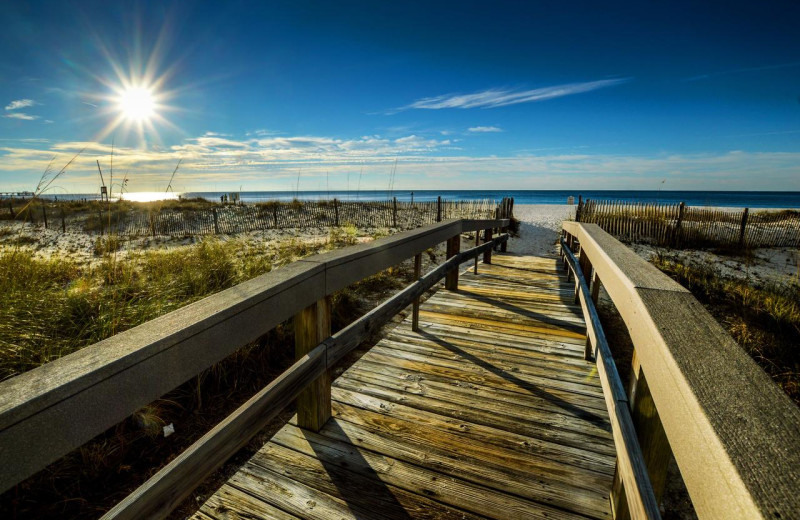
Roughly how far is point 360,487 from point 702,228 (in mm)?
17391

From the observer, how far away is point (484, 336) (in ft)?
12.0

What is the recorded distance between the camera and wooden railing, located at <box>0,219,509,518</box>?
2.46ft

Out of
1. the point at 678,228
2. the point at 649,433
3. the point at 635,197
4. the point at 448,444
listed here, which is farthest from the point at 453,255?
the point at 635,197

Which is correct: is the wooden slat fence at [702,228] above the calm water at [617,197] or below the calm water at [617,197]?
below

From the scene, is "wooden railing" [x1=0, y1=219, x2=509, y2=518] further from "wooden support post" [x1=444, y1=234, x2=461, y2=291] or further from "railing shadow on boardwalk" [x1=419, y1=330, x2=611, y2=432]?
"wooden support post" [x1=444, y1=234, x2=461, y2=291]

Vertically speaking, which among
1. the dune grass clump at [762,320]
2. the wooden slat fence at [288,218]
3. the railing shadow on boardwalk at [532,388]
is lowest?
the dune grass clump at [762,320]

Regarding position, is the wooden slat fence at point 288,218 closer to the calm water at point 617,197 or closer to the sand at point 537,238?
the sand at point 537,238

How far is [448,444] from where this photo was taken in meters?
2.10

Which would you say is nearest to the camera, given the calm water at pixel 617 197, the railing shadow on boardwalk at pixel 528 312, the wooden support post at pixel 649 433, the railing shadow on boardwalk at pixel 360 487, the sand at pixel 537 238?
the wooden support post at pixel 649 433

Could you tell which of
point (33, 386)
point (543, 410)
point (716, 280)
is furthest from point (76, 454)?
point (716, 280)

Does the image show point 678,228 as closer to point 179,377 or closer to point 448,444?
point 448,444

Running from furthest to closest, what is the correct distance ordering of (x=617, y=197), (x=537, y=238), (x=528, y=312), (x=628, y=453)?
(x=617, y=197), (x=537, y=238), (x=528, y=312), (x=628, y=453)

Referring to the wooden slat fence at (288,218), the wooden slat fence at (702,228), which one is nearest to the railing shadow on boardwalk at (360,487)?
the wooden slat fence at (702,228)

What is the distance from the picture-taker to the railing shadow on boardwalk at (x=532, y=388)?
2.37m
